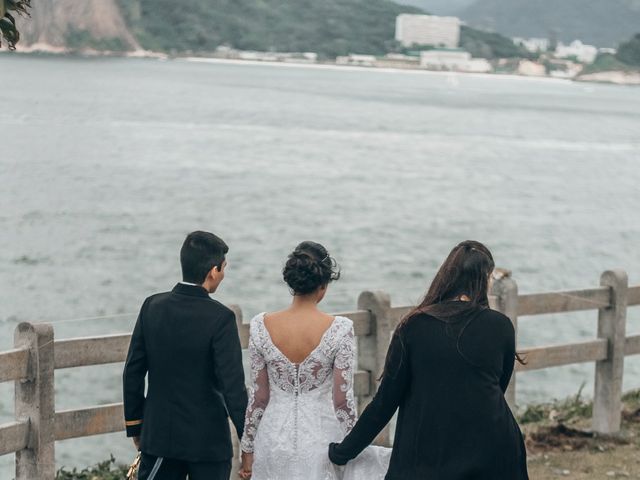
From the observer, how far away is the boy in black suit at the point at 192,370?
15.0ft

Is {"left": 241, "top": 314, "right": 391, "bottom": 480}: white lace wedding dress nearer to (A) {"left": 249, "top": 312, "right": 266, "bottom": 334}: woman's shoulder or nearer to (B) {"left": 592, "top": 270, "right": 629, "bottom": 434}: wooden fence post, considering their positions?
(A) {"left": 249, "top": 312, "right": 266, "bottom": 334}: woman's shoulder

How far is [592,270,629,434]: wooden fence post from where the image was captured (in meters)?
8.59

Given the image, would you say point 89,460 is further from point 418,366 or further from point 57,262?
point 57,262

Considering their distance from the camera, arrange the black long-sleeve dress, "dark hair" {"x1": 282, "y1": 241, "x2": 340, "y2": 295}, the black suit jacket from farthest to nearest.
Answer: the black suit jacket, "dark hair" {"x1": 282, "y1": 241, "x2": 340, "y2": 295}, the black long-sleeve dress

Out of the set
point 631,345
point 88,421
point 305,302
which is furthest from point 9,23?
point 631,345

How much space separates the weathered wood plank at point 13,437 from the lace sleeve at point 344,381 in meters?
2.22

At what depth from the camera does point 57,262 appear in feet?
123

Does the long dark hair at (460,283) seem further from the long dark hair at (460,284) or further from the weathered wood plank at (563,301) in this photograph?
the weathered wood plank at (563,301)

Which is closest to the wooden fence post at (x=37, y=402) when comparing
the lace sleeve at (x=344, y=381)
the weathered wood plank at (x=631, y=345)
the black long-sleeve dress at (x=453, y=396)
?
the lace sleeve at (x=344, y=381)

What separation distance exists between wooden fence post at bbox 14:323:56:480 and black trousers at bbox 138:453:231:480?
4.61ft

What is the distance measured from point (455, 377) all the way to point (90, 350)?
2.69m

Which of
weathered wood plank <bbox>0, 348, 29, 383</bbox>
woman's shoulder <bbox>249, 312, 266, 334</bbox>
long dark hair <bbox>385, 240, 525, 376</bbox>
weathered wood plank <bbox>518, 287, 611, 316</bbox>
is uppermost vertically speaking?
long dark hair <bbox>385, 240, 525, 376</bbox>

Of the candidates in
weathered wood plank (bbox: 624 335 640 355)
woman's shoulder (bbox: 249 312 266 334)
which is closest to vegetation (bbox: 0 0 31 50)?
woman's shoulder (bbox: 249 312 266 334)

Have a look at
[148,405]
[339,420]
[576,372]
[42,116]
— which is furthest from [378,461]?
[42,116]
